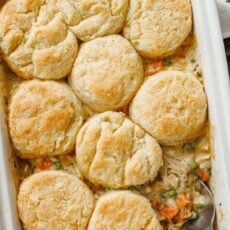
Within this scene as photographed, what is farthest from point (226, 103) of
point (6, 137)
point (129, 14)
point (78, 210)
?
point (6, 137)

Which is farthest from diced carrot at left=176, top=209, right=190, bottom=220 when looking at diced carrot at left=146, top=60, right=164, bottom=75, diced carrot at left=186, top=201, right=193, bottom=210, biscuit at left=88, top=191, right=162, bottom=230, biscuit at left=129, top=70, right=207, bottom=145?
diced carrot at left=146, top=60, right=164, bottom=75

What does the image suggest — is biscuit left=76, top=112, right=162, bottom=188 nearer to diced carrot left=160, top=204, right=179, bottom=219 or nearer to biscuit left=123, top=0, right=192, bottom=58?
diced carrot left=160, top=204, right=179, bottom=219

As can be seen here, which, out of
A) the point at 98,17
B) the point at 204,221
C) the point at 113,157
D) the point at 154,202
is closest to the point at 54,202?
the point at 113,157

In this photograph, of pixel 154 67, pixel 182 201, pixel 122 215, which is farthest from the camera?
pixel 154 67

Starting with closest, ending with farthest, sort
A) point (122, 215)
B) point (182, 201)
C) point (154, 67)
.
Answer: point (122, 215) < point (182, 201) < point (154, 67)

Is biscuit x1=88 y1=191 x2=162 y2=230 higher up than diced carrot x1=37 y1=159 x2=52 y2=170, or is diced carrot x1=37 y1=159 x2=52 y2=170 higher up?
diced carrot x1=37 y1=159 x2=52 y2=170

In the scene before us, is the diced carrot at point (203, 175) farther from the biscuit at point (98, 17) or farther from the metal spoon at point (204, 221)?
the biscuit at point (98, 17)

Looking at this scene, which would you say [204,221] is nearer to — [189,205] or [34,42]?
[189,205]
